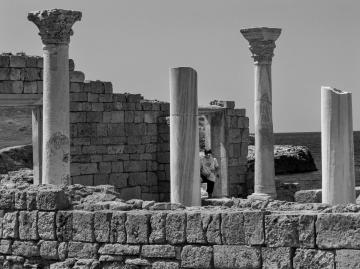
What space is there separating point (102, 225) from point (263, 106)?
999 centimetres

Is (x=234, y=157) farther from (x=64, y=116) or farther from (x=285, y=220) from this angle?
(x=285, y=220)

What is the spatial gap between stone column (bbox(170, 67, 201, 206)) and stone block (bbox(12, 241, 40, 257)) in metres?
4.15

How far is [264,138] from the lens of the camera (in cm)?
2198

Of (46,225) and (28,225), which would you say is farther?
(28,225)

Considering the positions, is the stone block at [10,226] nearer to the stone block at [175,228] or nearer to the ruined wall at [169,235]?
the ruined wall at [169,235]

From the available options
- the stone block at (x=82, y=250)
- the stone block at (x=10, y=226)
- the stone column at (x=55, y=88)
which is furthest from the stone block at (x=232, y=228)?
the stone column at (x=55, y=88)

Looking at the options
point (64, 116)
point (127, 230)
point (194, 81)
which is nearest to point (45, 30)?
point (64, 116)

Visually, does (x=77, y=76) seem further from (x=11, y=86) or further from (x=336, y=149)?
(x=336, y=149)

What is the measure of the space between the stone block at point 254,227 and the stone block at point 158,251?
999 mm

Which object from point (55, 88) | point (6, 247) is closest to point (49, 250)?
point (6, 247)

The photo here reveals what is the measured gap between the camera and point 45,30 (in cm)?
1853

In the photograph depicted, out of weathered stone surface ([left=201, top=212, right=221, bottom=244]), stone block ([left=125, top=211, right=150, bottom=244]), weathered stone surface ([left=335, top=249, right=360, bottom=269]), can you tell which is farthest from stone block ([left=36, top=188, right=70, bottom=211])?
weathered stone surface ([left=335, top=249, right=360, bottom=269])

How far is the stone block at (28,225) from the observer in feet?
43.3

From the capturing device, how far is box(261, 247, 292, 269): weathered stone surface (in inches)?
428
